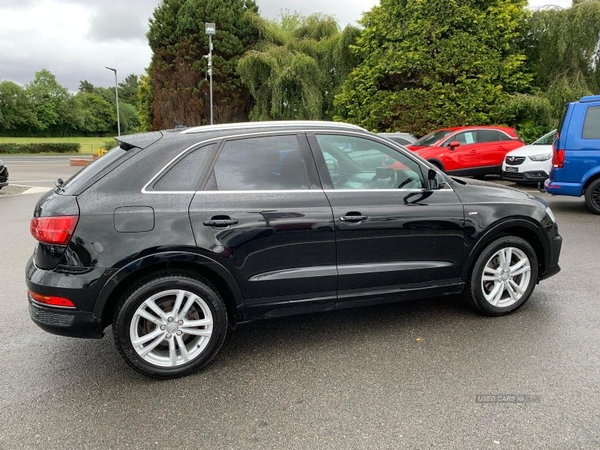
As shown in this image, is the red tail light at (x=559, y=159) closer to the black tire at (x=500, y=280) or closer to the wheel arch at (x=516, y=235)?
the wheel arch at (x=516, y=235)

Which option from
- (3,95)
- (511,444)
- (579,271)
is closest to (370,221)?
(511,444)

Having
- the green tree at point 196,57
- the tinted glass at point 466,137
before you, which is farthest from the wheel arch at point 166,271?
the green tree at point 196,57

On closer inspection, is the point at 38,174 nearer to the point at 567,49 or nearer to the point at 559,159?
the point at 559,159

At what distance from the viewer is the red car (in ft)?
42.0

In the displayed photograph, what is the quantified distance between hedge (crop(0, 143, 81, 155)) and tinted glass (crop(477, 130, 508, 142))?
49.2m

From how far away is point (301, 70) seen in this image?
2164 cm

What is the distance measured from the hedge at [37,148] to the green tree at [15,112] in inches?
1672

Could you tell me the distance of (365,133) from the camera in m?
3.63

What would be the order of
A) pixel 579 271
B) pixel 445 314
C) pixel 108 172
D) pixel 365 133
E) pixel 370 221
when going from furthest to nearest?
pixel 579 271
pixel 445 314
pixel 365 133
pixel 370 221
pixel 108 172

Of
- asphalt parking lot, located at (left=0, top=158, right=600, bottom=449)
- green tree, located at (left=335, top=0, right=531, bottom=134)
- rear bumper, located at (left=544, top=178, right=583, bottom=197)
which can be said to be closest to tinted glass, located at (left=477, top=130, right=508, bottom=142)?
green tree, located at (left=335, top=0, right=531, bottom=134)

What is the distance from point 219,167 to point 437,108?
15.6 metres

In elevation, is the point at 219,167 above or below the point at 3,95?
below

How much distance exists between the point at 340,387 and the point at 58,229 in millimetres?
2011

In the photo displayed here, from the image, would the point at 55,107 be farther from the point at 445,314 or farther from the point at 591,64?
the point at 445,314
